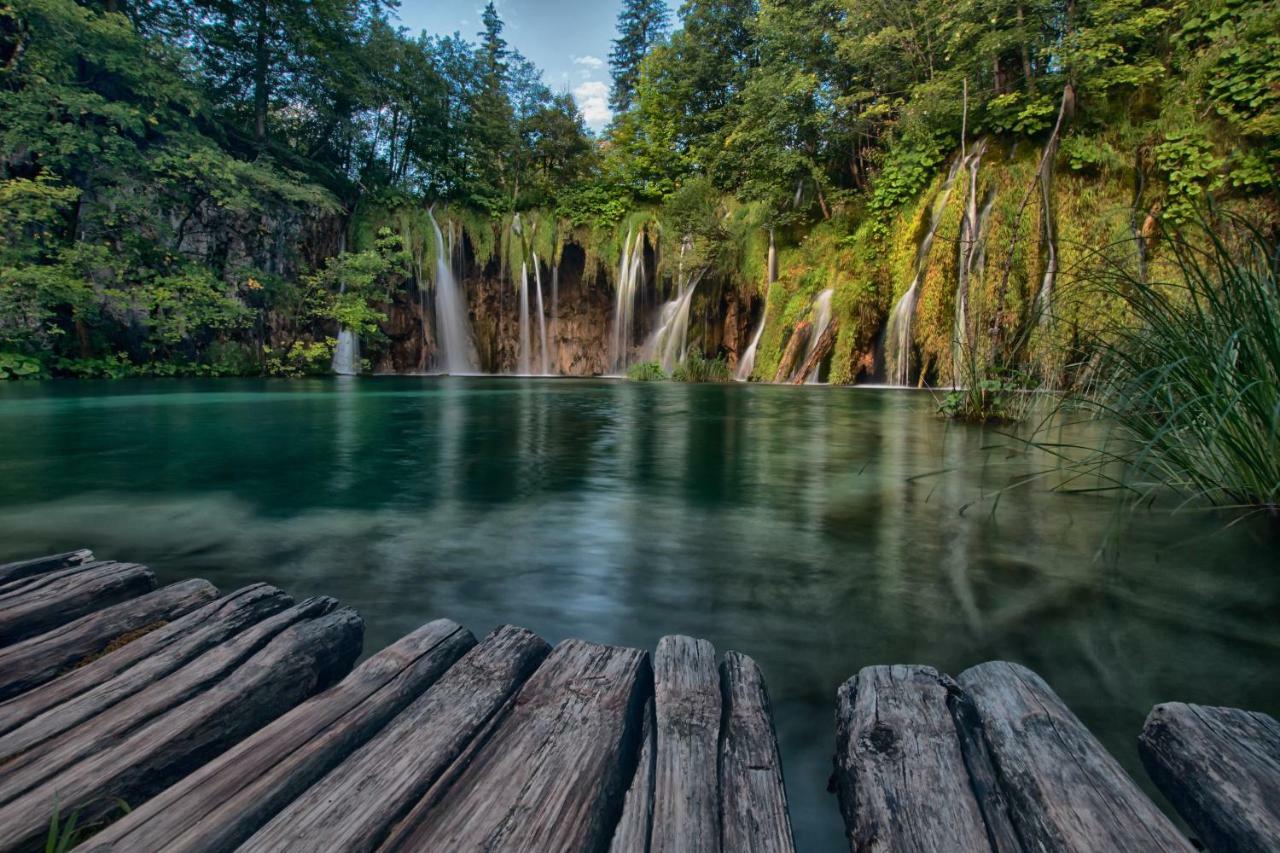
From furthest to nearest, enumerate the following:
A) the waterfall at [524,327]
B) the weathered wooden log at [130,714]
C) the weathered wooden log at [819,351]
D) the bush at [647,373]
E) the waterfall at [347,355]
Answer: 1. the waterfall at [524,327]
2. the waterfall at [347,355]
3. the bush at [647,373]
4. the weathered wooden log at [819,351]
5. the weathered wooden log at [130,714]

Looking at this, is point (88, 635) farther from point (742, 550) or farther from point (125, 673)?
point (742, 550)

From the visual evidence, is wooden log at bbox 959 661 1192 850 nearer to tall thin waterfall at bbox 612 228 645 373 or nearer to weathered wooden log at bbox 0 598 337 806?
Result: weathered wooden log at bbox 0 598 337 806

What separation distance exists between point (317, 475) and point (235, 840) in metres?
4.01

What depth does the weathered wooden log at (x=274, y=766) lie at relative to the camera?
835 millimetres

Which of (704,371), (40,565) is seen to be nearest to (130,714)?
(40,565)

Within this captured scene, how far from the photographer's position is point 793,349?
47.2ft

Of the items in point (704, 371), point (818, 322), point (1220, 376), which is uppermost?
point (818, 322)

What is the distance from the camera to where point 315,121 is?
759 inches

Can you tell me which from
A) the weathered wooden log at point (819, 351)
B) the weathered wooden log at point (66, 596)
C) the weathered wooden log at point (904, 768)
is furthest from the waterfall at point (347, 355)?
the weathered wooden log at point (904, 768)

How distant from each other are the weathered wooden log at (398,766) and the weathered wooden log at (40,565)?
1694 millimetres

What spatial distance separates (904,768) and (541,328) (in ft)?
68.2

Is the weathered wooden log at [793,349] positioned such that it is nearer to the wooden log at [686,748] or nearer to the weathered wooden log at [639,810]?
the wooden log at [686,748]

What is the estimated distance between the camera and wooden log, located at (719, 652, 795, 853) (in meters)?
0.87

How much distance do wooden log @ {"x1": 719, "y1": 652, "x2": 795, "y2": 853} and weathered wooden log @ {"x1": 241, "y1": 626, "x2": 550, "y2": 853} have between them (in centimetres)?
47
